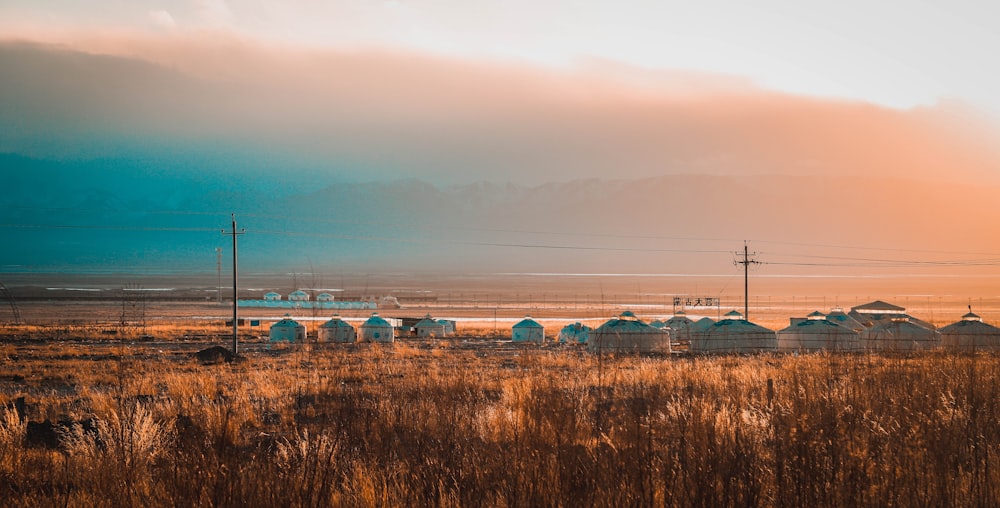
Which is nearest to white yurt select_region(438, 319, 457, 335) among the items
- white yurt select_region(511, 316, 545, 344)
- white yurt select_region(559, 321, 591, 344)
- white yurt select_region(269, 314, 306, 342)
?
white yurt select_region(511, 316, 545, 344)

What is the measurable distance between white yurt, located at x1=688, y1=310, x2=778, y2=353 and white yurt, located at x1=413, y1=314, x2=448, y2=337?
2315 cm

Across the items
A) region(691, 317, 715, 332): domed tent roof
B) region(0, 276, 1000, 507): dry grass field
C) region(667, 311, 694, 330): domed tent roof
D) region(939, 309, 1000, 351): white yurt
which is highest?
region(0, 276, 1000, 507): dry grass field

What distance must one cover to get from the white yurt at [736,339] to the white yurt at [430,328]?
23.1 m

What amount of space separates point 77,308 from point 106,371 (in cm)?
8335

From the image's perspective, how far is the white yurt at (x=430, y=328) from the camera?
207 ft

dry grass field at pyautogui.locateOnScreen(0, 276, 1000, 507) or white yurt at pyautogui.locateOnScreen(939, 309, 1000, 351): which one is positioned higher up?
dry grass field at pyautogui.locateOnScreen(0, 276, 1000, 507)

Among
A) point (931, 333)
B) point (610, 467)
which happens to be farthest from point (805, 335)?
point (610, 467)

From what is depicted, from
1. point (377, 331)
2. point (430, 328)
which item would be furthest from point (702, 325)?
point (377, 331)

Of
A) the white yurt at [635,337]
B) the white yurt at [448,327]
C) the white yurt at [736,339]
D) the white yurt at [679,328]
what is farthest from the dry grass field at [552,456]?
the white yurt at [448,327]

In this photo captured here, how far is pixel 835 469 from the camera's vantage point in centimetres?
632

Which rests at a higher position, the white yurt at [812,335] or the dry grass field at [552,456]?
the dry grass field at [552,456]

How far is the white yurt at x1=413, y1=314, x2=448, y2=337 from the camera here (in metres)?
63.1

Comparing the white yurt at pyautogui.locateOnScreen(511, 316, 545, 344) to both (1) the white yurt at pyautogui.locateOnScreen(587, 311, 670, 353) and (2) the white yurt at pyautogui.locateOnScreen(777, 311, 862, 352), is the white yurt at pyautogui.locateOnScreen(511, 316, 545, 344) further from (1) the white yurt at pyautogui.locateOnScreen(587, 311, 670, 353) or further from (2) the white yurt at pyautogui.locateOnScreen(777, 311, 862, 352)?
(2) the white yurt at pyautogui.locateOnScreen(777, 311, 862, 352)

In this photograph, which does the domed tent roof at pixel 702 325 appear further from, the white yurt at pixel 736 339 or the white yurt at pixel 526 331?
the white yurt at pixel 526 331
